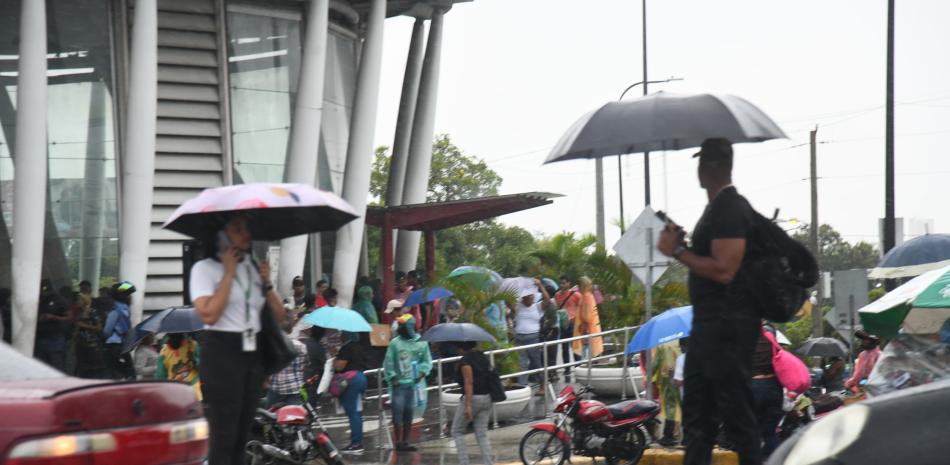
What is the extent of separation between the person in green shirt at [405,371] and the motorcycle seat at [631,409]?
2.56 metres

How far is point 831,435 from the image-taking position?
480 centimetres

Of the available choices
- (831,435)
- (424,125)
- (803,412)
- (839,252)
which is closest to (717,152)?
(831,435)

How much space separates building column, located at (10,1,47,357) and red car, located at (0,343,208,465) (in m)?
16.9

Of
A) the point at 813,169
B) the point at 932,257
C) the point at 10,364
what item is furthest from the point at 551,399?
the point at 813,169

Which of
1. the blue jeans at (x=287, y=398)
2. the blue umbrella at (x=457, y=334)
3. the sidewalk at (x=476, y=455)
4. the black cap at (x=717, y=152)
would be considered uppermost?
the black cap at (x=717, y=152)

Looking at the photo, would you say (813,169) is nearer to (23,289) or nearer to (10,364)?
(23,289)

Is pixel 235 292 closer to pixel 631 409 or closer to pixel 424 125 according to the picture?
pixel 631 409

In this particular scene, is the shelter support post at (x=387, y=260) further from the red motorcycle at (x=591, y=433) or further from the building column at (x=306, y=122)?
the red motorcycle at (x=591, y=433)

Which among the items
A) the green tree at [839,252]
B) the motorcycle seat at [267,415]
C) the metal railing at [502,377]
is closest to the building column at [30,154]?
the metal railing at [502,377]

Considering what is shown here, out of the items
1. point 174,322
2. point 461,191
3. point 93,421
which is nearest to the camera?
point 93,421

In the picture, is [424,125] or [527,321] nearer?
[527,321]

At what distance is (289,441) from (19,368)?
734cm

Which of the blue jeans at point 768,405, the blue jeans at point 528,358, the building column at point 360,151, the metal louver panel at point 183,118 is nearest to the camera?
the blue jeans at point 768,405

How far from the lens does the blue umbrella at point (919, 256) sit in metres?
18.8
